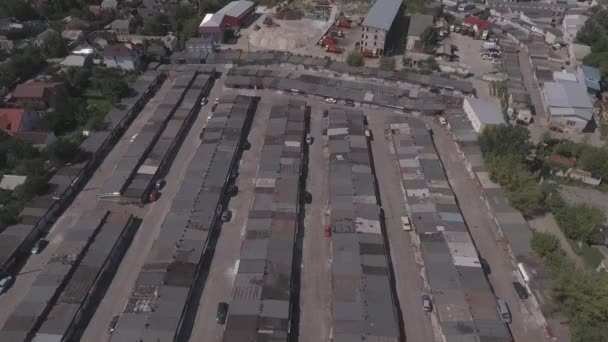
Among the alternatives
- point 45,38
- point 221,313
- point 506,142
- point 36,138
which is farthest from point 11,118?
point 506,142

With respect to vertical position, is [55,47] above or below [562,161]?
above

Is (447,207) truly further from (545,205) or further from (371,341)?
(371,341)

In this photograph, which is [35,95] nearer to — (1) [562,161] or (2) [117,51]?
(2) [117,51]

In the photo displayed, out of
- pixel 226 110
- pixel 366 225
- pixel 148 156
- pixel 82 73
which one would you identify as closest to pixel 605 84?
pixel 366 225

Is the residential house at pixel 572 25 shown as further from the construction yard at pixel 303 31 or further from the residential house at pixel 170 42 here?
the residential house at pixel 170 42

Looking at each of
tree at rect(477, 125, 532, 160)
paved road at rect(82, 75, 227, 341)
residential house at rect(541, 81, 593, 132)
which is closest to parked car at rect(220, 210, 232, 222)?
paved road at rect(82, 75, 227, 341)

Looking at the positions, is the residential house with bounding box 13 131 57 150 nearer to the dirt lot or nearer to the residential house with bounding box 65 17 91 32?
the residential house with bounding box 65 17 91 32
